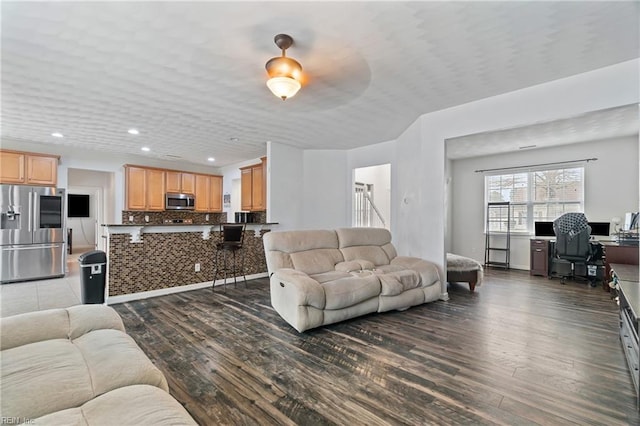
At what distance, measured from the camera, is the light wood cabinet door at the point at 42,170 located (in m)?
5.37

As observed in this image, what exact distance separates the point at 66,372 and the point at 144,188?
6.52 metres

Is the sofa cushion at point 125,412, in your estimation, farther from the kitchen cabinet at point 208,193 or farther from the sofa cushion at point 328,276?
the kitchen cabinet at point 208,193

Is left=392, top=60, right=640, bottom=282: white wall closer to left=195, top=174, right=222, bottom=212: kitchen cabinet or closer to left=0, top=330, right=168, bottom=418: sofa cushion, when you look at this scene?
left=0, top=330, right=168, bottom=418: sofa cushion

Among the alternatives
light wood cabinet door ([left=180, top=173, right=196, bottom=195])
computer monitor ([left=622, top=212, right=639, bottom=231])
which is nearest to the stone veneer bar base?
light wood cabinet door ([left=180, top=173, right=196, bottom=195])

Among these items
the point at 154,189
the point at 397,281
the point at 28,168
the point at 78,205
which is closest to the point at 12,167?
the point at 28,168

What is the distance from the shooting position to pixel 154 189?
6996mm

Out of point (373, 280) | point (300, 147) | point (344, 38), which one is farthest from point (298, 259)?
point (300, 147)

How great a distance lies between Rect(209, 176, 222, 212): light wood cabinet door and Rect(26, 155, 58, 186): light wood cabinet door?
3243 millimetres

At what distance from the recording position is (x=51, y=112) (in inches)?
158

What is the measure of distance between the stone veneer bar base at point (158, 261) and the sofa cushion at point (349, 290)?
104 inches

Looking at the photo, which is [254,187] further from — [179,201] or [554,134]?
[554,134]

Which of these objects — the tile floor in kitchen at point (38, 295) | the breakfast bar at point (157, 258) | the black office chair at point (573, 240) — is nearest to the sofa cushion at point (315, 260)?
the breakfast bar at point (157, 258)

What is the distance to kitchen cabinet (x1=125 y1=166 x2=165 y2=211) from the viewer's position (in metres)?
6.65

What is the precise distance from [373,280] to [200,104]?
317 centimetres
